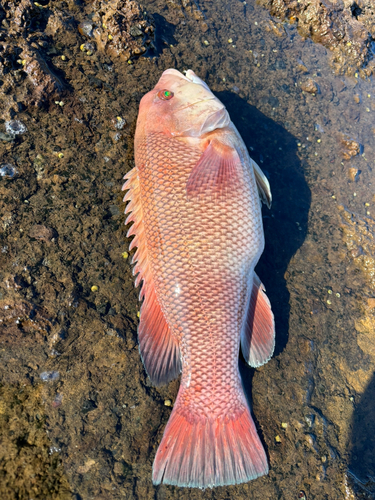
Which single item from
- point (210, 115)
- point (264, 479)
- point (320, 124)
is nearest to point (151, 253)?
point (210, 115)

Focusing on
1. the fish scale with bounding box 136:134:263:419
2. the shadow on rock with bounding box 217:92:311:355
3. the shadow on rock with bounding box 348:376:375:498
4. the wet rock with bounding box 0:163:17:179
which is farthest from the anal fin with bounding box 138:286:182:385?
the shadow on rock with bounding box 348:376:375:498

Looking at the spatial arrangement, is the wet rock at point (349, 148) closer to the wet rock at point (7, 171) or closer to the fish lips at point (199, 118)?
the fish lips at point (199, 118)

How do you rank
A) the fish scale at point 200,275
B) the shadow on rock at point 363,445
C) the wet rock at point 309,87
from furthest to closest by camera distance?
the wet rock at point 309,87, the shadow on rock at point 363,445, the fish scale at point 200,275

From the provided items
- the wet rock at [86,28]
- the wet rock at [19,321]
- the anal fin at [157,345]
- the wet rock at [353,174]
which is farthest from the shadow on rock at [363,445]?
the wet rock at [86,28]

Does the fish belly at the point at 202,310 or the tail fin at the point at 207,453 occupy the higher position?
the fish belly at the point at 202,310

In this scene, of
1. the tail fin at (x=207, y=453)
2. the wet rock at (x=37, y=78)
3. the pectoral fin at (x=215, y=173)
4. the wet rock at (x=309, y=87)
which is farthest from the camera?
the wet rock at (x=309, y=87)

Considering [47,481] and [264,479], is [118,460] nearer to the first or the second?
[47,481]

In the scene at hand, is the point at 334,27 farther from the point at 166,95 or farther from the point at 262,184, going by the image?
the point at 166,95

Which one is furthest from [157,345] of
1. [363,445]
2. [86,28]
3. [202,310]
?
[86,28]
